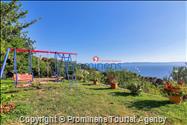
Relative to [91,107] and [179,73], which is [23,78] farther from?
[179,73]

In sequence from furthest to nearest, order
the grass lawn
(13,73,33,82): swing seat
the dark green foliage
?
the dark green foliage → (13,73,33,82): swing seat → the grass lawn

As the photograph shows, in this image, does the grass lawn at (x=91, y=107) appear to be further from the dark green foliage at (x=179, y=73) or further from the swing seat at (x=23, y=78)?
the dark green foliage at (x=179, y=73)

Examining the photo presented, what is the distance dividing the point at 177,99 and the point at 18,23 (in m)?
12.5

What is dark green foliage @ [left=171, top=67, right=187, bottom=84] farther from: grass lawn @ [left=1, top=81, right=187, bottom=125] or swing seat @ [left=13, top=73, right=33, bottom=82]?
swing seat @ [left=13, top=73, right=33, bottom=82]

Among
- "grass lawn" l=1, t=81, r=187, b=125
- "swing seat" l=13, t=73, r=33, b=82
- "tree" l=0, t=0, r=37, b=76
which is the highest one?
"tree" l=0, t=0, r=37, b=76

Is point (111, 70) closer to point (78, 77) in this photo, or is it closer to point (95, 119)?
point (78, 77)

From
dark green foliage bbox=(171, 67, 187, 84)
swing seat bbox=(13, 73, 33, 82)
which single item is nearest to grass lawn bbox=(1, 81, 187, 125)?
swing seat bbox=(13, 73, 33, 82)

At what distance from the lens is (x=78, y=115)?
6418 millimetres

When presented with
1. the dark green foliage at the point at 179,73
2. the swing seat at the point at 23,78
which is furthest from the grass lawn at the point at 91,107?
the dark green foliage at the point at 179,73

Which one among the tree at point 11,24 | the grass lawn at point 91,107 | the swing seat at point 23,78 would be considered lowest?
the grass lawn at point 91,107

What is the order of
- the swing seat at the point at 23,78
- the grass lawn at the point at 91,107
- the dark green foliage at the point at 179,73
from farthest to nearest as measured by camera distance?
the dark green foliage at the point at 179,73, the swing seat at the point at 23,78, the grass lawn at the point at 91,107

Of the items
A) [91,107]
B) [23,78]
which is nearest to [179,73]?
[91,107]

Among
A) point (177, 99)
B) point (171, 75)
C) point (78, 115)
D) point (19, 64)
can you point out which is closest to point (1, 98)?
point (78, 115)

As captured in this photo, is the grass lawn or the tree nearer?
the grass lawn
